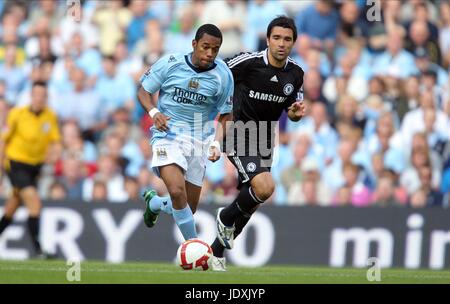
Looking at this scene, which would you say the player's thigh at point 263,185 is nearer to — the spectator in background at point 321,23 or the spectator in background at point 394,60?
the spectator in background at point 394,60

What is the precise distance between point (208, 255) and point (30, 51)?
29.8ft

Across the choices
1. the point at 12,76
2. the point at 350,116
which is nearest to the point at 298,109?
the point at 350,116

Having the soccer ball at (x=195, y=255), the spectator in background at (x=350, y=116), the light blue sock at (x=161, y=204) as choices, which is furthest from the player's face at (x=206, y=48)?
the spectator in background at (x=350, y=116)

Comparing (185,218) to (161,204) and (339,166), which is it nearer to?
(161,204)

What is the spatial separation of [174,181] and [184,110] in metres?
0.81

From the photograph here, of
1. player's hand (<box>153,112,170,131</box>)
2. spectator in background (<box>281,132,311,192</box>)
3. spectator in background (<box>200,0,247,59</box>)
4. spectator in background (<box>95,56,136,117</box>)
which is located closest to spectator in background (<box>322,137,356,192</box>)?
spectator in background (<box>281,132,311,192</box>)

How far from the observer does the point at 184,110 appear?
12188mm

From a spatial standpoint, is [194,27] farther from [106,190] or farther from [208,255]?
[208,255]

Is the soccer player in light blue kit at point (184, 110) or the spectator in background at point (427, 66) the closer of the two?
the soccer player in light blue kit at point (184, 110)

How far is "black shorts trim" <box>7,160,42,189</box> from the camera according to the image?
16281 millimetres

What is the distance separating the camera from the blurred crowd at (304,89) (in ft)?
58.6

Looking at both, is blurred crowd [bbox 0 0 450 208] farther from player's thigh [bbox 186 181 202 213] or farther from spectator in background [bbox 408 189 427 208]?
player's thigh [bbox 186 181 202 213]

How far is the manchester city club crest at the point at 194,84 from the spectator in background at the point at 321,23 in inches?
307
